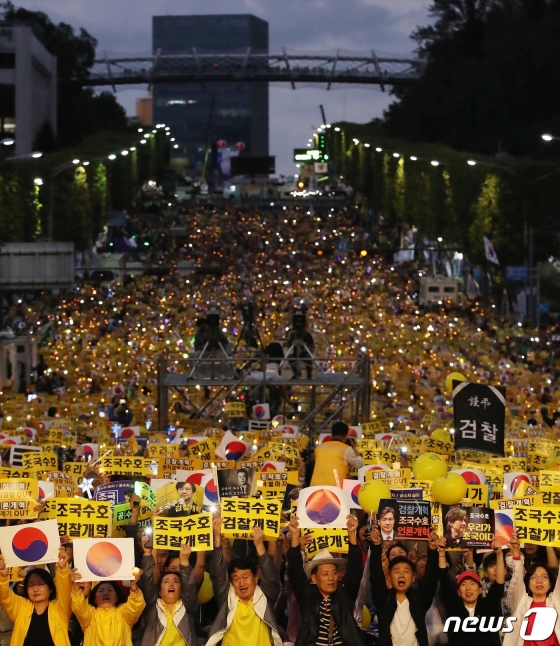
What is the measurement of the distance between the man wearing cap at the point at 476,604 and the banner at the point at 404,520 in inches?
21.5

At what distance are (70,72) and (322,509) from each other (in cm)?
11331

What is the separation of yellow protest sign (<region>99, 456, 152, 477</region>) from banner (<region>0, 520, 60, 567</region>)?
3.62 m

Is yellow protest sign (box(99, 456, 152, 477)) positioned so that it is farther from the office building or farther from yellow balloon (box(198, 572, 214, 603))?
the office building

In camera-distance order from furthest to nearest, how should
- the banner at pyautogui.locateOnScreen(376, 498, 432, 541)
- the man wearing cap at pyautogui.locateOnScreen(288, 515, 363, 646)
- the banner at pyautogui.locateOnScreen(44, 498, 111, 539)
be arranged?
1. the banner at pyautogui.locateOnScreen(44, 498, 111, 539)
2. the banner at pyautogui.locateOnScreen(376, 498, 432, 541)
3. the man wearing cap at pyautogui.locateOnScreen(288, 515, 363, 646)

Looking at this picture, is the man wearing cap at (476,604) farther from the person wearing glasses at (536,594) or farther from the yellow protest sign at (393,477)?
the yellow protest sign at (393,477)

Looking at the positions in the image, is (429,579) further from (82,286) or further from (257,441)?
(82,286)

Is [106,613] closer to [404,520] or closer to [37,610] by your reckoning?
[37,610]

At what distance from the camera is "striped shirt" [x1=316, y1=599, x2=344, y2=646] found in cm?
1082

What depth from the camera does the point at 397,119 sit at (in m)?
119

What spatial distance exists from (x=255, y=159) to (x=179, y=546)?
492ft

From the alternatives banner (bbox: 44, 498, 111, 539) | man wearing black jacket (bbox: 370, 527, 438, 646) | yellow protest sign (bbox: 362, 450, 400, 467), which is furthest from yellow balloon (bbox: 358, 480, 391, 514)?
→ yellow protest sign (bbox: 362, 450, 400, 467)

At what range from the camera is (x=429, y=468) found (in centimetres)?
1420

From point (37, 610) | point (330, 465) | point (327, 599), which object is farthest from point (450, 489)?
point (330, 465)

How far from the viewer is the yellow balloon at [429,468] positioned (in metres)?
14.2
